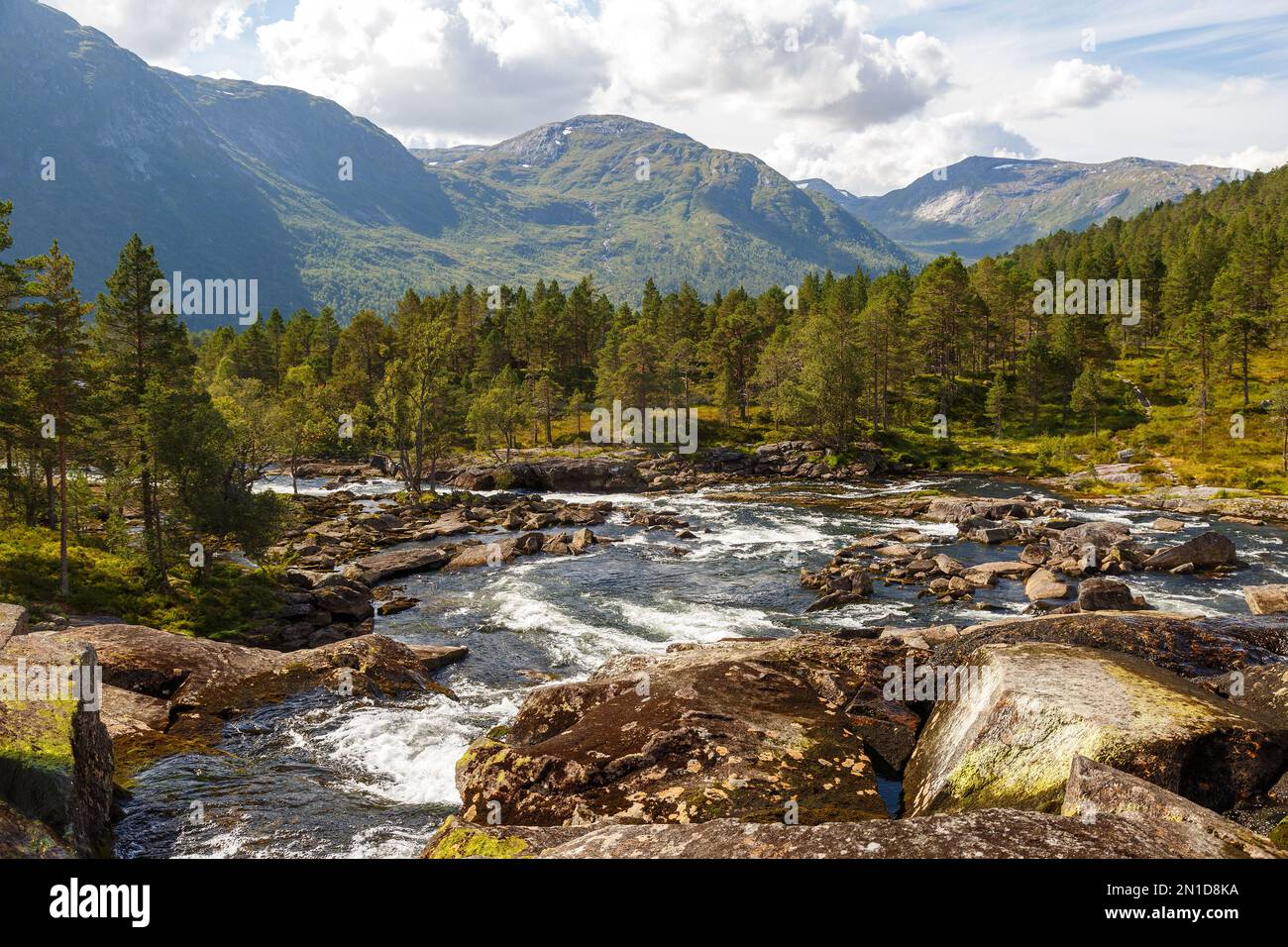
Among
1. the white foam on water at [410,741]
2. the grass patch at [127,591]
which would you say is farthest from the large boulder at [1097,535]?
the grass patch at [127,591]

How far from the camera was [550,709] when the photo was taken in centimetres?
1922

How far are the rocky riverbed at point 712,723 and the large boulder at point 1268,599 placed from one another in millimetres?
96

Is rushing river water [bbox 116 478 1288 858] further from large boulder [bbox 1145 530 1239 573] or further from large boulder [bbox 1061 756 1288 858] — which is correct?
large boulder [bbox 1061 756 1288 858]

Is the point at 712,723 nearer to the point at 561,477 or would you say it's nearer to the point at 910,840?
the point at 910,840

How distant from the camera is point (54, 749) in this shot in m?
13.3

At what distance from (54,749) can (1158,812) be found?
18.4 metres

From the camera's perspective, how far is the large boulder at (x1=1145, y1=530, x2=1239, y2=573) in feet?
143

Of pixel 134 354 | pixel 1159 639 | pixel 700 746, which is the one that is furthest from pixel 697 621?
pixel 134 354

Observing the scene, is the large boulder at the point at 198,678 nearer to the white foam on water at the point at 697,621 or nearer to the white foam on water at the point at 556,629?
the white foam on water at the point at 556,629

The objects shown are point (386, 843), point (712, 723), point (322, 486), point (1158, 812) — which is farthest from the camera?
point (322, 486)

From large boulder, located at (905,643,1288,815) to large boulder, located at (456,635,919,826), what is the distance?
1732 mm

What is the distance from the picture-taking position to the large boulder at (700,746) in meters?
14.0
